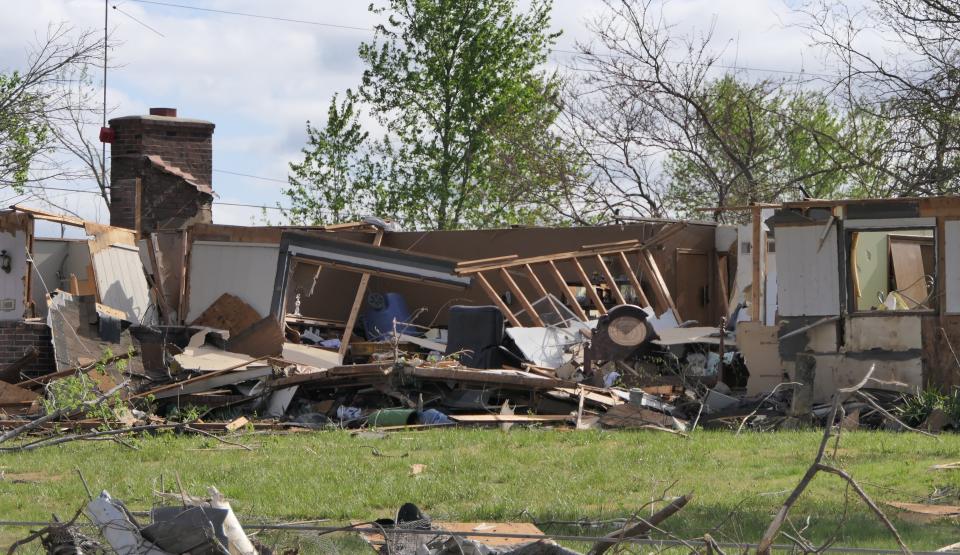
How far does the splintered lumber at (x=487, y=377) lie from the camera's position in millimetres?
15180

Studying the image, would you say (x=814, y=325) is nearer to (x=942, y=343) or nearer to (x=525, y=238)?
(x=942, y=343)

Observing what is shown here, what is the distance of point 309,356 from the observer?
1922 centimetres

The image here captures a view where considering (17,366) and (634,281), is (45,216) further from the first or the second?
(634,281)

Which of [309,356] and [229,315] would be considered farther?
[229,315]

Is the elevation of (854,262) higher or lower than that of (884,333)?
higher

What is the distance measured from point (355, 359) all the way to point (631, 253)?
17.9ft

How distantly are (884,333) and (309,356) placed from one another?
8968mm

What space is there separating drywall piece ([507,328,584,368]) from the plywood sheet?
204 inches

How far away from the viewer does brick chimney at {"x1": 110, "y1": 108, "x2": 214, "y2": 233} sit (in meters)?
23.5

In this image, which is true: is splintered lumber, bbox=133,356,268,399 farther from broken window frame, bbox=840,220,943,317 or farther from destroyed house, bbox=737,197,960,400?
broken window frame, bbox=840,220,943,317

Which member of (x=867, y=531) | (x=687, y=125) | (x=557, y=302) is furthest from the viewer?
(x=687, y=125)

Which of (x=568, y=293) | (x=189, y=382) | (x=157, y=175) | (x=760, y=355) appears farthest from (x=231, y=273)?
(x=760, y=355)

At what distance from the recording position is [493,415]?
14648mm

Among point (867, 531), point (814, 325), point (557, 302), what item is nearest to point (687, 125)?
point (557, 302)
